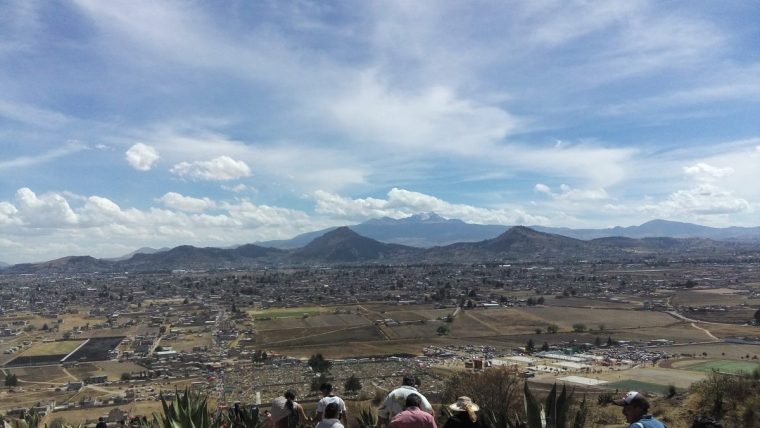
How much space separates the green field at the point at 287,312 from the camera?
251 ft

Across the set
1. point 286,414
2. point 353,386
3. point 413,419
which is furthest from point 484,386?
Answer: point 353,386

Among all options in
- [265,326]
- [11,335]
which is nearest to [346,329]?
[265,326]

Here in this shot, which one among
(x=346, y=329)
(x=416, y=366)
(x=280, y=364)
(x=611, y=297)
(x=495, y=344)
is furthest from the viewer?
(x=611, y=297)

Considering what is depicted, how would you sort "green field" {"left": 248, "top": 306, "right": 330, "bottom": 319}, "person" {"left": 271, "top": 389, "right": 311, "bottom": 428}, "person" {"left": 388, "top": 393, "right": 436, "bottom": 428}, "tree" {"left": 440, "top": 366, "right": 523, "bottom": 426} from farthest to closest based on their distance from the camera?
1. "green field" {"left": 248, "top": 306, "right": 330, "bottom": 319}
2. "tree" {"left": 440, "top": 366, "right": 523, "bottom": 426}
3. "person" {"left": 271, "top": 389, "right": 311, "bottom": 428}
4. "person" {"left": 388, "top": 393, "right": 436, "bottom": 428}

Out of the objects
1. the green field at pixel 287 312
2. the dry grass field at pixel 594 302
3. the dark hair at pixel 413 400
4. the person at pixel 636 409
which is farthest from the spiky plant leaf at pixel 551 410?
the dry grass field at pixel 594 302

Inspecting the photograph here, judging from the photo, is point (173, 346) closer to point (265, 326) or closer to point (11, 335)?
point (265, 326)

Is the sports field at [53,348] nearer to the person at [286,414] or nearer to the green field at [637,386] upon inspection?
the green field at [637,386]

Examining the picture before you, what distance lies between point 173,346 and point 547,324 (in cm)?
3967

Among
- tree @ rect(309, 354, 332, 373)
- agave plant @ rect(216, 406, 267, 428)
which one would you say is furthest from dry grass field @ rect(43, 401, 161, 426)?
agave plant @ rect(216, 406, 267, 428)

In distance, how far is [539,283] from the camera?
4567 inches

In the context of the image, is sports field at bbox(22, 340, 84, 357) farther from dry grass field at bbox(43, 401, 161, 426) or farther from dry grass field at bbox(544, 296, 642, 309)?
dry grass field at bbox(544, 296, 642, 309)

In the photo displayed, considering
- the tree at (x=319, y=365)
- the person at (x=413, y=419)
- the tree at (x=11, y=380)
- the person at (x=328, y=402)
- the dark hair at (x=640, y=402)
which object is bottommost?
the tree at (x=11, y=380)

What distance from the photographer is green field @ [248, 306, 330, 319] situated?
251 ft

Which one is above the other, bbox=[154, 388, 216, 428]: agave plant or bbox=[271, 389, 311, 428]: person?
bbox=[154, 388, 216, 428]: agave plant
